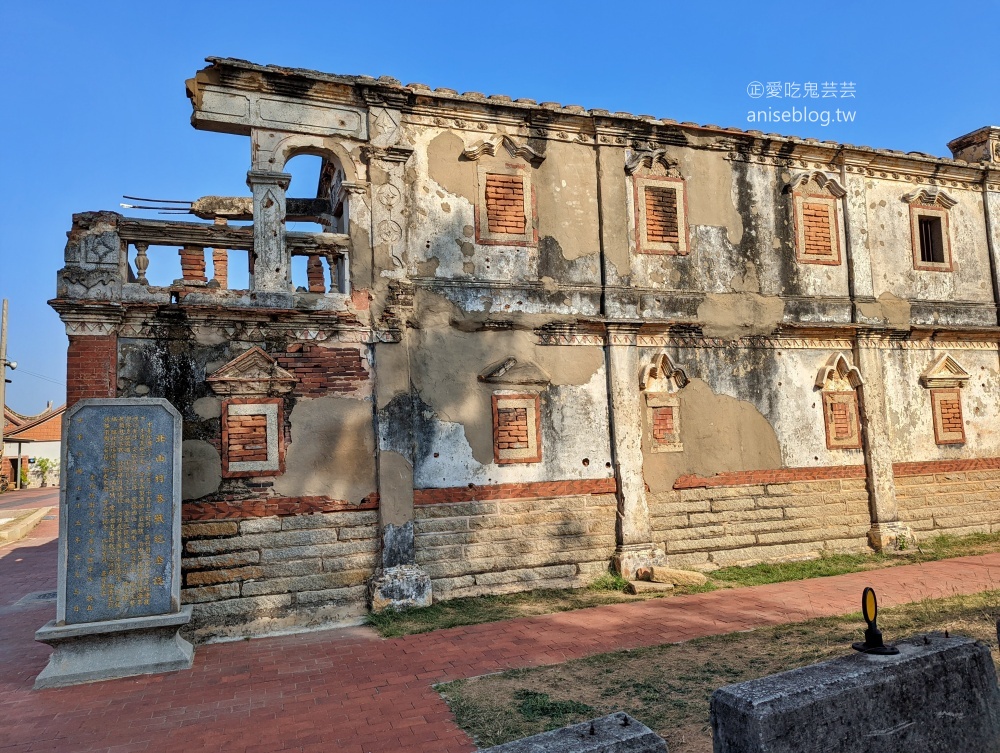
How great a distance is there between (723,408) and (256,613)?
24.0 ft

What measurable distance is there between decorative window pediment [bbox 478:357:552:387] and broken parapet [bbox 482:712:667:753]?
628cm

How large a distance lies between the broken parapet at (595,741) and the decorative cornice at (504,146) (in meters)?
8.06

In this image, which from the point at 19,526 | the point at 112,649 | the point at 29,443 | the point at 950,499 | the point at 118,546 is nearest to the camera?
the point at 112,649

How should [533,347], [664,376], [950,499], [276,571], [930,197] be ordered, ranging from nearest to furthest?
[276,571], [533,347], [664,376], [950,499], [930,197]

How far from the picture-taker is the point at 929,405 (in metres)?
11.6

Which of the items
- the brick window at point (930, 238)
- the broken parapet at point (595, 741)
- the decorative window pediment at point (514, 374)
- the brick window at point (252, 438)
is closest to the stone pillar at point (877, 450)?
the brick window at point (930, 238)

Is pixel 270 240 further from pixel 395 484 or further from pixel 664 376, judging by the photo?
pixel 664 376

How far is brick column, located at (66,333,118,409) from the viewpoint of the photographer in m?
7.29

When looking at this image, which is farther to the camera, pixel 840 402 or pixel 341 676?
pixel 840 402

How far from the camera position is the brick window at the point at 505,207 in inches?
368

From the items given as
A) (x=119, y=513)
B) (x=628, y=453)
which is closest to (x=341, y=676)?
(x=119, y=513)

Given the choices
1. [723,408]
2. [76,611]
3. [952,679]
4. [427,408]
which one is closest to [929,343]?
[723,408]

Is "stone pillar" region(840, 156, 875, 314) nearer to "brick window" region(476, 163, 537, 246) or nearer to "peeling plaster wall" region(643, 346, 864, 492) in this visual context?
"peeling plaster wall" region(643, 346, 864, 492)

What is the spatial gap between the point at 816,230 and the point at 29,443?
135 feet
